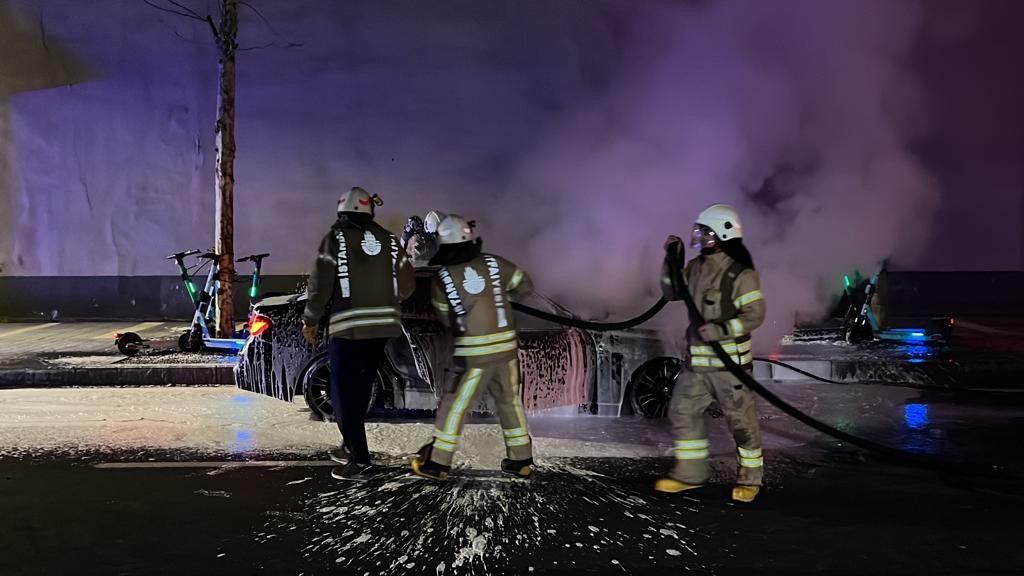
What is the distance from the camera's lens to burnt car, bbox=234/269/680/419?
6027 millimetres

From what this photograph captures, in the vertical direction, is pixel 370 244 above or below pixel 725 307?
above

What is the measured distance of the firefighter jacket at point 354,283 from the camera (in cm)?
473

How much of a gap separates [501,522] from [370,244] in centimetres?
180

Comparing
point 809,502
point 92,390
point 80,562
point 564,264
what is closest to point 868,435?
point 809,502

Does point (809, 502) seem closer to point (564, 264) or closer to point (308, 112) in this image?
point (564, 264)

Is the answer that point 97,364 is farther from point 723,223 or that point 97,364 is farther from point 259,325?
point 723,223

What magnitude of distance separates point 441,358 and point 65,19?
10.7 metres

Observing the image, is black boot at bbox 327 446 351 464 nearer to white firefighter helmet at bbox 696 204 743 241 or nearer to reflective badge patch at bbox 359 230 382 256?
reflective badge patch at bbox 359 230 382 256

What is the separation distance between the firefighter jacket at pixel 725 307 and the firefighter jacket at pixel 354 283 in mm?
1775

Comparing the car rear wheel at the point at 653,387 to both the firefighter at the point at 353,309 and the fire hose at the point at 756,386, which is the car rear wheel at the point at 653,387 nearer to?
the fire hose at the point at 756,386

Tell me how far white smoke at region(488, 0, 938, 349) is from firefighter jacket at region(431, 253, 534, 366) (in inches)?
161

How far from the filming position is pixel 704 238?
4.39m

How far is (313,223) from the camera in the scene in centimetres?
1281

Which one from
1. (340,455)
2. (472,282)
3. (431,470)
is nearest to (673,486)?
(431,470)
